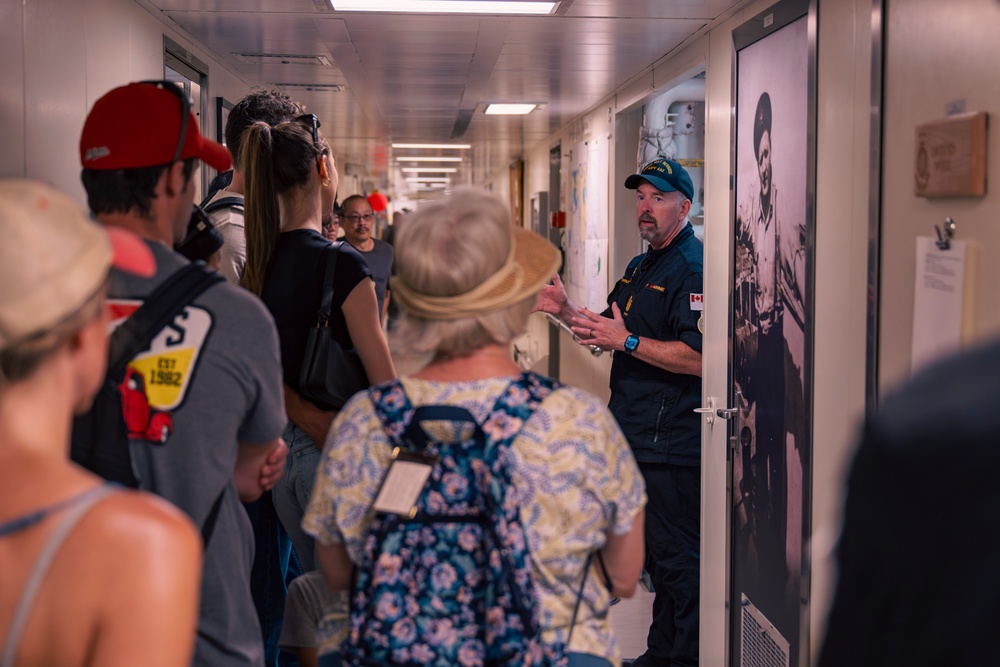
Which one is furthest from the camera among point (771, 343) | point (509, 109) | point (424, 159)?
point (424, 159)

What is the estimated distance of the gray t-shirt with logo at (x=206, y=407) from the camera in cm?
174

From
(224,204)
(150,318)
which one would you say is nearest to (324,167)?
(224,204)

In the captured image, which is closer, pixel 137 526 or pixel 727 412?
pixel 137 526

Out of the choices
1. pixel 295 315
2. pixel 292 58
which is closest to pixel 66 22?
pixel 295 315

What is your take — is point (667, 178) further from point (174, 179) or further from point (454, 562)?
point (454, 562)

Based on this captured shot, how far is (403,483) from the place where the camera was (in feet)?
5.39

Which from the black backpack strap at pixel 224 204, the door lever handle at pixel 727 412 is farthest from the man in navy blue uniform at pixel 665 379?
the black backpack strap at pixel 224 204

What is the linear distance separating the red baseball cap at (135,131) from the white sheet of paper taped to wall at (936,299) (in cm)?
151

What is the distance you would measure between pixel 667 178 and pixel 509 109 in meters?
3.13

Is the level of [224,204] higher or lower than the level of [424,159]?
lower

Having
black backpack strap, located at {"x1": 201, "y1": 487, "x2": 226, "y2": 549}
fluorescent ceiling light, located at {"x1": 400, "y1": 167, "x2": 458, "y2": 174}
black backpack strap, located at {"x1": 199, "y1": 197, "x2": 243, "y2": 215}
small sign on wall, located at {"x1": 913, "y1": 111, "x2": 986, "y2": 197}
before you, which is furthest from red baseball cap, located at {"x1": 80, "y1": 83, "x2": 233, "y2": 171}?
fluorescent ceiling light, located at {"x1": 400, "y1": 167, "x2": 458, "y2": 174}

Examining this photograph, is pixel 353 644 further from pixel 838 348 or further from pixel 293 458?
pixel 838 348

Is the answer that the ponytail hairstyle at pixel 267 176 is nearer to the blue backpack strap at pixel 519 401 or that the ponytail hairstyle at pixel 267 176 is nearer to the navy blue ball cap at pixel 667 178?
the blue backpack strap at pixel 519 401

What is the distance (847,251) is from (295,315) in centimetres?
144
